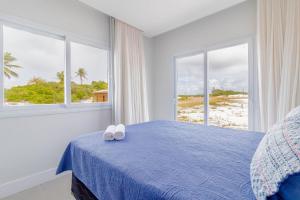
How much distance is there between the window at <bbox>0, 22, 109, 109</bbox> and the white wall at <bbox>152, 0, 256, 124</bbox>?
4.32 ft

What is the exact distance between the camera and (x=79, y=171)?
4.31ft

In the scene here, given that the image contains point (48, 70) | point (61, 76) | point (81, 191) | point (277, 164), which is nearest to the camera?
point (277, 164)

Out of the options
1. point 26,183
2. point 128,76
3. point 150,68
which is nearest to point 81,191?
point 26,183

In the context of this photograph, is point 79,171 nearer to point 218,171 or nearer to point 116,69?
Result: point 218,171

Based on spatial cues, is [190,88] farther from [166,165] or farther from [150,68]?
[166,165]

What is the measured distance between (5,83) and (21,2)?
1031 millimetres

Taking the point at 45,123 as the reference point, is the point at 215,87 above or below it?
above

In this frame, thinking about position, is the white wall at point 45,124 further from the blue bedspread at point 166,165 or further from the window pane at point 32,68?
the blue bedspread at point 166,165

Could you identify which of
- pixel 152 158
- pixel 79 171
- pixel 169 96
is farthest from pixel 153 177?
pixel 169 96

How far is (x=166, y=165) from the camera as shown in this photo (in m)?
0.95

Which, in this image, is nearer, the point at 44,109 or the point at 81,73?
the point at 44,109

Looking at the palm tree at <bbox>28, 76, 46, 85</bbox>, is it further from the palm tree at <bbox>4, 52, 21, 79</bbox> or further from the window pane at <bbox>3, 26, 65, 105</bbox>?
the palm tree at <bbox>4, 52, 21, 79</bbox>

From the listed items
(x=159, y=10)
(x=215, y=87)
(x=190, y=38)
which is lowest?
(x=215, y=87)

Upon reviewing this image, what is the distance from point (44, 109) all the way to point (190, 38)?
9.19 ft
